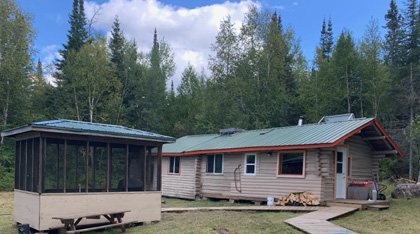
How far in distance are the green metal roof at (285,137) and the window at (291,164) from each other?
51cm

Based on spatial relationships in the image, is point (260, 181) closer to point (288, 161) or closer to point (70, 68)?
point (288, 161)

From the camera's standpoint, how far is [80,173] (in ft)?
32.7

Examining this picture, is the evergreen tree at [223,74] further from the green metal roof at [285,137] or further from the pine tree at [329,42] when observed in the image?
the pine tree at [329,42]

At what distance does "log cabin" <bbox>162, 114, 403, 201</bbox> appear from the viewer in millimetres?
12352

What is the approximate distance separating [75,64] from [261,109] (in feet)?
44.6

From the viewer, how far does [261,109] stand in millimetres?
25000

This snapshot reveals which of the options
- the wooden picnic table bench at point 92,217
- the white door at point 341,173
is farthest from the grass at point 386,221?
the wooden picnic table bench at point 92,217

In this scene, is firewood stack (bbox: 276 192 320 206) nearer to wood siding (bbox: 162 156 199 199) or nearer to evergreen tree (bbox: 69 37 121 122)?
wood siding (bbox: 162 156 199 199)

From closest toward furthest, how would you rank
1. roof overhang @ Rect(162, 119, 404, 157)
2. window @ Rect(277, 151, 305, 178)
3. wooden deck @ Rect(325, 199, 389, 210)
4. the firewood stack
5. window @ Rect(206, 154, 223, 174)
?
1. wooden deck @ Rect(325, 199, 389, 210)
2. roof overhang @ Rect(162, 119, 404, 157)
3. the firewood stack
4. window @ Rect(277, 151, 305, 178)
5. window @ Rect(206, 154, 223, 174)

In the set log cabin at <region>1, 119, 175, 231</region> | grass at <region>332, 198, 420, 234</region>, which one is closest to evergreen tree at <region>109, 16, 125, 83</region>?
log cabin at <region>1, 119, 175, 231</region>

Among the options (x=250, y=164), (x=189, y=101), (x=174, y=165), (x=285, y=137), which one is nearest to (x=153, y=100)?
(x=189, y=101)

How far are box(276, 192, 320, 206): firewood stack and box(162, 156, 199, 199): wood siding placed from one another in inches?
212

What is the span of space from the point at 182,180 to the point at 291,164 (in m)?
6.49

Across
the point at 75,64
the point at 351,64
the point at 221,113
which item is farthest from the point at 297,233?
the point at 75,64
